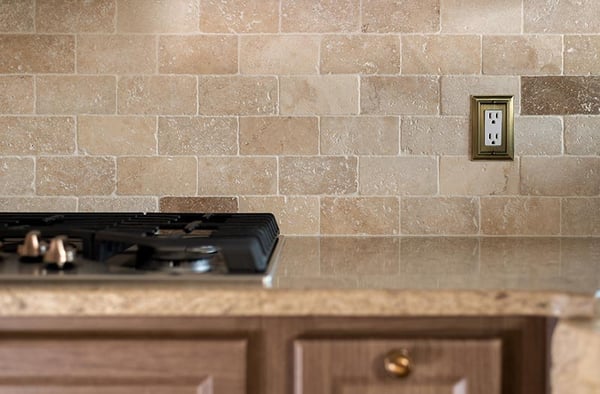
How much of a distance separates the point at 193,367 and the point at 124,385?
9 centimetres

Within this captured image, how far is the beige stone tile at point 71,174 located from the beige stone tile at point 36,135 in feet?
0.08

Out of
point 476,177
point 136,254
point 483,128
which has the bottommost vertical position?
point 136,254

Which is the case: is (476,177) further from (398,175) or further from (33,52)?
(33,52)

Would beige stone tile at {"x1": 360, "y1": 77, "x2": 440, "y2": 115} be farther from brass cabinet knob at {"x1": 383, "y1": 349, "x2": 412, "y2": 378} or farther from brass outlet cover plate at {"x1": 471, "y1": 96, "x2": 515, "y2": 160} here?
brass cabinet knob at {"x1": 383, "y1": 349, "x2": 412, "y2": 378}

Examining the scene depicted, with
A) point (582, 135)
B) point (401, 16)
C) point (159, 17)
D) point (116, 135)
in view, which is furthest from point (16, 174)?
point (582, 135)

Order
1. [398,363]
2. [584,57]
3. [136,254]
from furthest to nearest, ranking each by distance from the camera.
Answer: [584,57], [136,254], [398,363]

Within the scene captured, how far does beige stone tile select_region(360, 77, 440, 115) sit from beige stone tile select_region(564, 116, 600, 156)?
28 centimetres

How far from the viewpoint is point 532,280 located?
0.92 m

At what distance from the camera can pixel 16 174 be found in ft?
4.91

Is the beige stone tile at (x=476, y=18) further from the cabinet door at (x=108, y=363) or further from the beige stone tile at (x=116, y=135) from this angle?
the cabinet door at (x=108, y=363)

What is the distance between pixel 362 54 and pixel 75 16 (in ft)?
2.04

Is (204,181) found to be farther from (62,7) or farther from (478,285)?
(478,285)


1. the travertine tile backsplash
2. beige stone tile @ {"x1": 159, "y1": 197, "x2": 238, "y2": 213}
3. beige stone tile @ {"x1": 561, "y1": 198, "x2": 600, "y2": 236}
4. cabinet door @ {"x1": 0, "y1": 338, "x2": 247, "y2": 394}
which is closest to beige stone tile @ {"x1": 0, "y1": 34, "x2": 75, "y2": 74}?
the travertine tile backsplash

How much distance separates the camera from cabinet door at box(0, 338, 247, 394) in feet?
2.87
